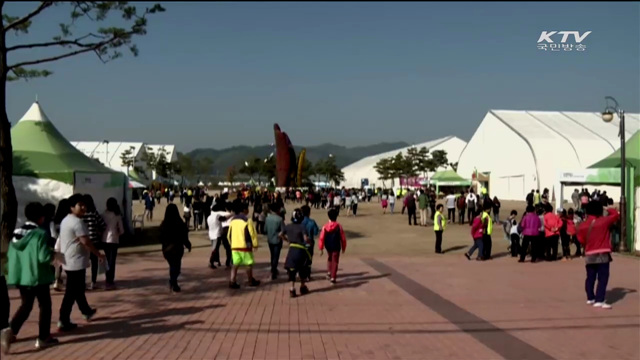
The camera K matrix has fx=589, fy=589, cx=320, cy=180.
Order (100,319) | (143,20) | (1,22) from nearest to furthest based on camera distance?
(100,319) < (1,22) < (143,20)

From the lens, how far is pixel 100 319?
7.53 meters

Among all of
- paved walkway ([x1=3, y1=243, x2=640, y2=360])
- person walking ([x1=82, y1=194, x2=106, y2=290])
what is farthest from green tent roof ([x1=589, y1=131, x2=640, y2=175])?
person walking ([x1=82, y1=194, x2=106, y2=290])

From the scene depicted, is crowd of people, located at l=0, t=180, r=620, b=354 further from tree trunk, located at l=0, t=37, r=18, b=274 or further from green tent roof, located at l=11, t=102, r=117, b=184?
green tent roof, located at l=11, t=102, r=117, b=184

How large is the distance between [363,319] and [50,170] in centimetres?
1229

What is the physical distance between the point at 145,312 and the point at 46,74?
6.98 m

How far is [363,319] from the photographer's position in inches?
299

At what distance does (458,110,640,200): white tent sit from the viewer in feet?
194

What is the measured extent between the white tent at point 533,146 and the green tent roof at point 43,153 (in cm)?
4434

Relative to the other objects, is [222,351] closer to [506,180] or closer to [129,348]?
[129,348]

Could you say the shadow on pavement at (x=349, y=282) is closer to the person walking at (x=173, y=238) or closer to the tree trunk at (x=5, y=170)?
the person walking at (x=173, y=238)

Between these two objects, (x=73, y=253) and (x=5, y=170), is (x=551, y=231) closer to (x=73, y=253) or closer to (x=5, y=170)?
(x=73, y=253)

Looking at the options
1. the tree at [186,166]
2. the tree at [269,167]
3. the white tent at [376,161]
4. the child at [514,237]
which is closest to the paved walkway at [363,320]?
the child at [514,237]

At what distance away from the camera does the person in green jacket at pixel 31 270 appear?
19.5 feet

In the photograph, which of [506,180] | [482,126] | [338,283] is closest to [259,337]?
[338,283]
